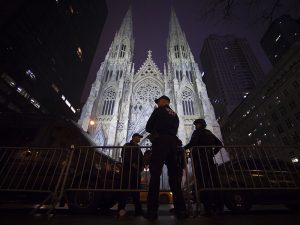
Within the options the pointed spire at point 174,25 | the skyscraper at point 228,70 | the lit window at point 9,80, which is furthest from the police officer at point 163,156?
the skyscraper at point 228,70

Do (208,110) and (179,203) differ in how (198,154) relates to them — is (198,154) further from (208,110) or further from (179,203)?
(208,110)

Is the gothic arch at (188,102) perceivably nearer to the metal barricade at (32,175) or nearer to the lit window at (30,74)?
the metal barricade at (32,175)

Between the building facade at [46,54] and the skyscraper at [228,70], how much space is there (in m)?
57.1

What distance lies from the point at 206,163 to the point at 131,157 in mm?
1914

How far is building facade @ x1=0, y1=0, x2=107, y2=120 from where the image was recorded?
27859 mm

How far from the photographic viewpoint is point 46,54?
3725 centimetres

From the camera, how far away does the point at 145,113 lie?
95.7 ft

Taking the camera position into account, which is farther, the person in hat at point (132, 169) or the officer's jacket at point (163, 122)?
the person in hat at point (132, 169)

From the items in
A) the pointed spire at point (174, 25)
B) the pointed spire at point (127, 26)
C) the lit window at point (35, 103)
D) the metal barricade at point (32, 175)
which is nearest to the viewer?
the metal barricade at point (32, 175)

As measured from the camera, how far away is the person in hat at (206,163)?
392cm

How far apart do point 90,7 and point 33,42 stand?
1205 inches

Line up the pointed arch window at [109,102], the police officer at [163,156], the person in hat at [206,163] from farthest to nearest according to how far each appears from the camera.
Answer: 1. the pointed arch window at [109,102]
2. the person in hat at [206,163]
3. the police officer at [163,156]

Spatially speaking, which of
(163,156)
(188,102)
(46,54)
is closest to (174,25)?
(188,102)

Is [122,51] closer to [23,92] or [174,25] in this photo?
[174,25]
